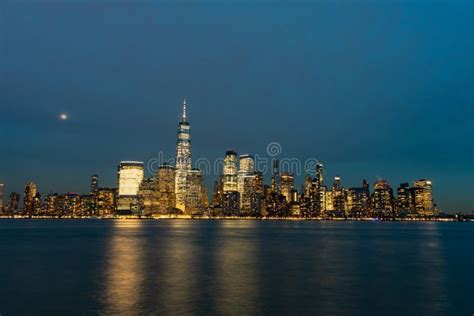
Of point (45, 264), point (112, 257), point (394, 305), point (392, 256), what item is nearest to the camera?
point (394, 305)

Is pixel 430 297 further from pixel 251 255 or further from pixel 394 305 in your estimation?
pixel 251 255

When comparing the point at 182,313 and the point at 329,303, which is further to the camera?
the point at 329,303

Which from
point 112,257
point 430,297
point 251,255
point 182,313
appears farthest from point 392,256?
point 182,313

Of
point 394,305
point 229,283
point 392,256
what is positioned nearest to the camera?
point 394,305

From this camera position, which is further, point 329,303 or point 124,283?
point 124,283

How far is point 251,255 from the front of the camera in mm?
63062

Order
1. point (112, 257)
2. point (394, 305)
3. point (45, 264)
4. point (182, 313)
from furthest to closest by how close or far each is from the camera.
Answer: point (112, 257)
point (45, 264)
point (394, 305)
point (182, 313)

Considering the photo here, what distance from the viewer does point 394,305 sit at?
31062 millimetres

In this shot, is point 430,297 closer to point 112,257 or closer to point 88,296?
point 88,296

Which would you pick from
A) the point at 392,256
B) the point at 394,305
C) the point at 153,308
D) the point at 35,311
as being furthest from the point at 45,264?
the point at 392,256

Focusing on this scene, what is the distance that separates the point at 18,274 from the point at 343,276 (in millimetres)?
33033

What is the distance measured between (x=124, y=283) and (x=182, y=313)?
1244cm

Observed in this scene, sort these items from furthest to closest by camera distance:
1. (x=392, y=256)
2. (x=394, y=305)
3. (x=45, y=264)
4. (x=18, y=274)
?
1. (x=392, y=256)
2. (x=45, y=264)
3. (x=18, y=274)
4. (x=394, y=305)

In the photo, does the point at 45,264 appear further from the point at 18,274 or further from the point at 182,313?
the point at 182,313
